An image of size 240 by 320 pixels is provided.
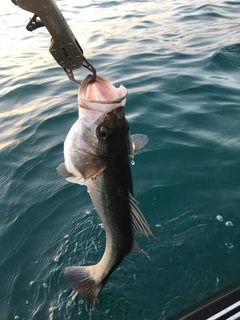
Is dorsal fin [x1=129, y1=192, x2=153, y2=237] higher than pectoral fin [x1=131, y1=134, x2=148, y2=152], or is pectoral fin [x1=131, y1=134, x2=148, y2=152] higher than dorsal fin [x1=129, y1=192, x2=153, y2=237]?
pectoral fin [x1=131, y1=134, x2=148, y2=152]

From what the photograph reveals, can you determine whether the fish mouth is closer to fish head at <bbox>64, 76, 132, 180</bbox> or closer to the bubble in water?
fish head at <bbox>64, 76, 132, 180</bbox>

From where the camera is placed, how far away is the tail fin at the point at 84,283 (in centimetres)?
304

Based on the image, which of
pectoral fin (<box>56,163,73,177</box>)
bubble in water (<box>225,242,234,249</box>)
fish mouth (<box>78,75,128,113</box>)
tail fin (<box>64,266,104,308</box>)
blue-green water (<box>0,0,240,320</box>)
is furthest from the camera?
bubble in water (<box>225,242,234,249</box>)

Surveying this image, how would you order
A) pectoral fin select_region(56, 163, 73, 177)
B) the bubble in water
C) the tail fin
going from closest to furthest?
pectoral fin select_region(56, 163, 73, 177) < the tail fin < the bubble in water

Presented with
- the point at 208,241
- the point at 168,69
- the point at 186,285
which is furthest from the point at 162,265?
the point at 168,69

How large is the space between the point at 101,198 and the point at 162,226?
1709 mm

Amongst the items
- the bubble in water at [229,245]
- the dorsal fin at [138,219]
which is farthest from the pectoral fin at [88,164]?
the bubble in water at [229,245]

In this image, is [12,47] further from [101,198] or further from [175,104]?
[101,198]

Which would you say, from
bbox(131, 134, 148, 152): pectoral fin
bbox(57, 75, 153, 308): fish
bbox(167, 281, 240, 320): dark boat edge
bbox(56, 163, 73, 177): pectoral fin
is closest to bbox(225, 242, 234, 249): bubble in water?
bbox(167, 281, 240, 320): dark boat edge

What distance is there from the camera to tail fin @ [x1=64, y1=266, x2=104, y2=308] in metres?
3.04

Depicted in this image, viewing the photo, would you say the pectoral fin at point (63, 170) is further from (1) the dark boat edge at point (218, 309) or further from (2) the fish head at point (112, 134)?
(1) the dark boat edge at point (218, 309)


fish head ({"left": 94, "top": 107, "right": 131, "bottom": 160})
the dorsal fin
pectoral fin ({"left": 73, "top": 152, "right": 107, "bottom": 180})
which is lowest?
the dorsal fin

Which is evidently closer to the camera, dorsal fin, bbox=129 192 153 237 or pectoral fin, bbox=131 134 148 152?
dorsal fin, bbox=129 192 153 237

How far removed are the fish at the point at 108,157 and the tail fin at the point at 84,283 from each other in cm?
35
